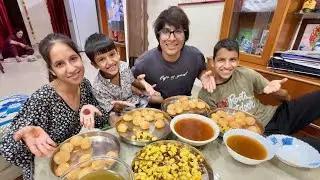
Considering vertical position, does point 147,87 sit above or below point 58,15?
below

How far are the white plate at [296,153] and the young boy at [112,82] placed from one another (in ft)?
2.65

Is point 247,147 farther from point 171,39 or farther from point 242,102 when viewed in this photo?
point 171,39

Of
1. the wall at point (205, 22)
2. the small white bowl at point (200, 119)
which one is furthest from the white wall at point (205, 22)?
the small white bowl at point (200, 119)

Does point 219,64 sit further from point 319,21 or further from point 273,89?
point 319,21

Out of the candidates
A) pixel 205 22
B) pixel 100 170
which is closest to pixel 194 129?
pixel 100 170

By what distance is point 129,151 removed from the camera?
2.80 ft

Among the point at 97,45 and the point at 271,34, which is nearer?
the point at 97,45

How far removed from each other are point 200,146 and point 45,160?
0.67 metres

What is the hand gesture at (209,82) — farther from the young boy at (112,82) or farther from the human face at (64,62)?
the human face at (64,62)

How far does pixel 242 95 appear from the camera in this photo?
1367 millimetres

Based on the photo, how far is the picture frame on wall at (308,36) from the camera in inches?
71.1

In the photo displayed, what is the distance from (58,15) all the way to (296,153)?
6599 millimetres

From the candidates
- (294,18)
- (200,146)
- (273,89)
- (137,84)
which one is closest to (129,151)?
(200,146)

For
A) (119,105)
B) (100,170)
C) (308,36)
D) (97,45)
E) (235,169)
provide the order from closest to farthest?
(100,170) < (235,169) < (97,45) < (119,105) < (308,36)
